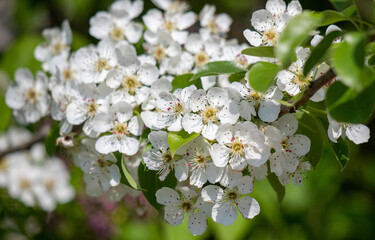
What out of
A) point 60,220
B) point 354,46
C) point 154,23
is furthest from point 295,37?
point 60,220

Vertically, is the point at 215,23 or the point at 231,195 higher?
the point at 215,23

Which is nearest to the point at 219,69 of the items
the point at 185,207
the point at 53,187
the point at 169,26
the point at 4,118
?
the point at 185,207

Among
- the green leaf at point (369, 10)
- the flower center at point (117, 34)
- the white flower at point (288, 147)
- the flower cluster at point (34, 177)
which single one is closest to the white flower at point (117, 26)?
the flower center at point (117, 34)

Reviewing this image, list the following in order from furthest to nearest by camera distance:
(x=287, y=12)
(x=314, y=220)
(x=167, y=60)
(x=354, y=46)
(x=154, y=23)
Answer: (x=314, y=220) < (x=154, y=23) < (x=167, y=60) < (x=287, y=12) < (x=354, y=46)

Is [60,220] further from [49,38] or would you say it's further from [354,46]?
[354,46]

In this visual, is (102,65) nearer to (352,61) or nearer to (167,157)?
(167,157)
